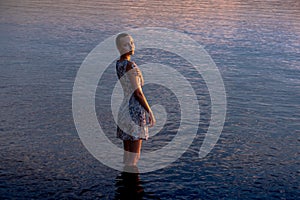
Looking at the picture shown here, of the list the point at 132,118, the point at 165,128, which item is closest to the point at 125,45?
the point at 132,118

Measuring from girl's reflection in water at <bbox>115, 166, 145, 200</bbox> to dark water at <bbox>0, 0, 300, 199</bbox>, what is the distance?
17 mm

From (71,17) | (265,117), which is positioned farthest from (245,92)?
(71,17)

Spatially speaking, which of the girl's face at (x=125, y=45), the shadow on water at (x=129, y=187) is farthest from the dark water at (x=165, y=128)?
the girl's face at (x=125, y=45)

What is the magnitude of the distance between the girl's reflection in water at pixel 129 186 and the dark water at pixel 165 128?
0.02 m

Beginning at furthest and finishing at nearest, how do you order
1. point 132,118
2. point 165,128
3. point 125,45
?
point 165,128, point 132,118, point 125,45

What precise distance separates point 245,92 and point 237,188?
20.6ft

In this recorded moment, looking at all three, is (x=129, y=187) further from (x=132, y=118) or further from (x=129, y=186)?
(x=132, y=118)

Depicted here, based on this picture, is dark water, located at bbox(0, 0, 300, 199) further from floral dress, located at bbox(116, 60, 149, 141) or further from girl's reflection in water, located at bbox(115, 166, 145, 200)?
floral dress, located at bbox(116, 60, 149, 141)

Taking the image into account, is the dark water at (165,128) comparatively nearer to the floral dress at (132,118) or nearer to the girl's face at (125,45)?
the floral dress at (132,118)

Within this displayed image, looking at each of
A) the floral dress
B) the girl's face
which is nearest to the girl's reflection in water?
the floral dress

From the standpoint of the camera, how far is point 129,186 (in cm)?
747

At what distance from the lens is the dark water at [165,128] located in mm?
7492

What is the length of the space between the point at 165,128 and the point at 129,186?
10.5 feet

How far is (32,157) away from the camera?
8.58 metres
